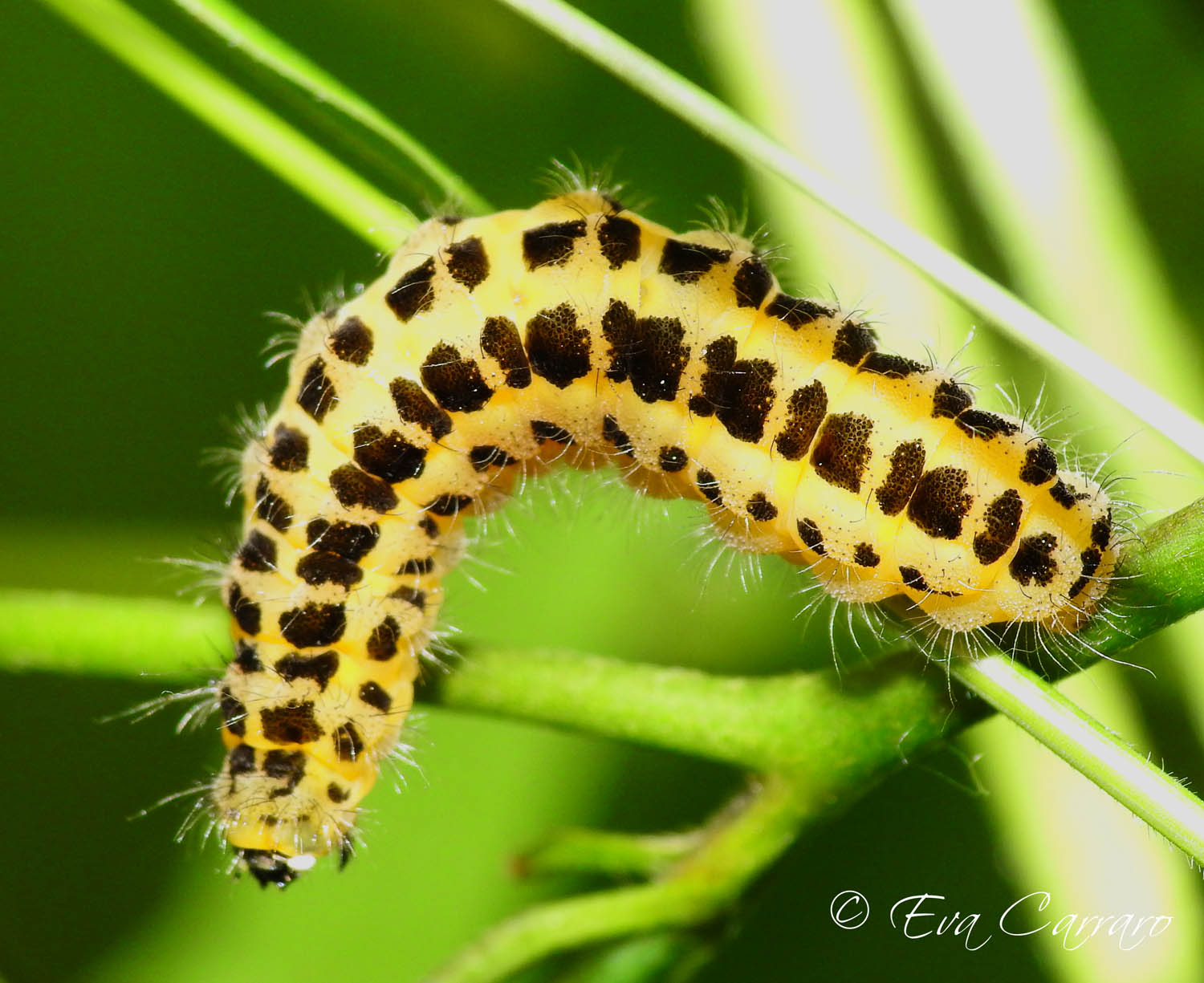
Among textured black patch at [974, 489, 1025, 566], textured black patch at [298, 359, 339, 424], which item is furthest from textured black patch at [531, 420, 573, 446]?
textured black patch at [974, 489, 1025, 566]

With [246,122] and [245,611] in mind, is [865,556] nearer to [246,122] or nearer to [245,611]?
[245,611]

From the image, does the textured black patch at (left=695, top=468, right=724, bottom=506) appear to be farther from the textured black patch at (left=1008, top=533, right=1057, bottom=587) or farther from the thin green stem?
the thin green stem

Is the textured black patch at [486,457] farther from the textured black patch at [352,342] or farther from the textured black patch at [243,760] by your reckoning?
the textured black patch at [243,760]

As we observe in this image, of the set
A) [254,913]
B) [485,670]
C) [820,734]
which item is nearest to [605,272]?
[485,670]

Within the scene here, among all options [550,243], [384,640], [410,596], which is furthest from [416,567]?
[550,243]

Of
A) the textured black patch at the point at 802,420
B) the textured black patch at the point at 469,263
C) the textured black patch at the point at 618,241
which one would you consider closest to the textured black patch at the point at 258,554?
the textured black patch at the point at 469,263

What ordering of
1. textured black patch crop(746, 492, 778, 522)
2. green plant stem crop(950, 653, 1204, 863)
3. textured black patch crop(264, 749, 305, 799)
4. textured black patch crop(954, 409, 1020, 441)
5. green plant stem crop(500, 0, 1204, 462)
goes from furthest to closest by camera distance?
textured black patch crop(264, 749, 305, 799), textured black patch crop(746, 492, 778, 522), textured black patch crop(954, 409, 1020, 441), green plant stem crop(500, 0, 1204, 462), green plant stem crop(950, 653, 1204, 863)
